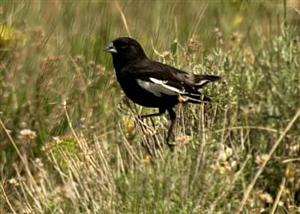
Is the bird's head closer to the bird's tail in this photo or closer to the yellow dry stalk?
the bird's tail

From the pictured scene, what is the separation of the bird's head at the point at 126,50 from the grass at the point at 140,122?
232 mm

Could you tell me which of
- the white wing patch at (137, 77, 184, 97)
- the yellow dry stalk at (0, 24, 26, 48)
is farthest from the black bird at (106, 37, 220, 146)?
the yellow dry stalk at (0, 24, 26, 48)

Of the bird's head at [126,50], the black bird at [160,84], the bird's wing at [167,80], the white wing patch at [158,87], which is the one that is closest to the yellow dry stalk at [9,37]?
the bird's head at [126,50]

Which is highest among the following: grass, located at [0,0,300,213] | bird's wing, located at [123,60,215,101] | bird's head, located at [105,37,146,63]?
bird's head, located at [105,37,146,63]

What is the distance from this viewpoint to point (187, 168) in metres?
4.32

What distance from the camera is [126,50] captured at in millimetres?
5559

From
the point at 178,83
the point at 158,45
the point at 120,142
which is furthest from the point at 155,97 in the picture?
the point at 158,45

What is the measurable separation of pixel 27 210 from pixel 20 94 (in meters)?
1.56

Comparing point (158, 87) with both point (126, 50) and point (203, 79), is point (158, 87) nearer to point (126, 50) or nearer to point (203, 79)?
point (203, 79)

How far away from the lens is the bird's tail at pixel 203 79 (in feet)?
16.8

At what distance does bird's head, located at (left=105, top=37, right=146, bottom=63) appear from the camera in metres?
5.52

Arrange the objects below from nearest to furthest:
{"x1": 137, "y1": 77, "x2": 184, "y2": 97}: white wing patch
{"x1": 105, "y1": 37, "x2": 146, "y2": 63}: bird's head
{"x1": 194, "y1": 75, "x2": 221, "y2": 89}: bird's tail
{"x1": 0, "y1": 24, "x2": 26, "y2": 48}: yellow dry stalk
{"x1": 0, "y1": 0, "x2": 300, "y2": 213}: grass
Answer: {"x1": 0, "y1": 0, "x2": 300, "y2": 213}: grass < {"x1": 194, "y1": 75, "x2": 221, "y2": 89}: bird's tail < {"x1": 137, "y1": 77, "x2": 184, "y2": 97}: white wing patch < {"x1": 105, "y1": 37, "x2": 146, "y2": 63}: bird's head < {"x1": 0, "y1": 24, "x2": 26, "y2": 48}: yellow dry stalk

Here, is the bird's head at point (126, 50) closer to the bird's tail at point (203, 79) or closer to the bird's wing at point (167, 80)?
the bird's wing at point (167, 80)

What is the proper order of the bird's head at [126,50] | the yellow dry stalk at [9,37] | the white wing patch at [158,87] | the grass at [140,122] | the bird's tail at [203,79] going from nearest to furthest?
the grass at [140,122], the bird's tail at [203,79], the white wing patch at [158,87], the bird's head at [126,50], the yellow dry stalk at [9,37]
